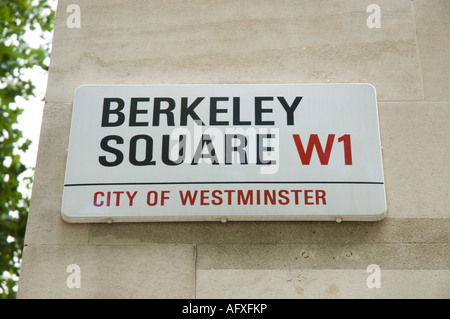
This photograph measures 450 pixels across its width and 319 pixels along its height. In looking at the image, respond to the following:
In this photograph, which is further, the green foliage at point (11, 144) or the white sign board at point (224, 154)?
the green foliage at point (11, 144)

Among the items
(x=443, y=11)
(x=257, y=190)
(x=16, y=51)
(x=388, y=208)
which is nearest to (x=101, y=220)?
(x=257, y=190)

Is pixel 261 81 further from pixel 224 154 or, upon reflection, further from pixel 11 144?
pixel 11 144

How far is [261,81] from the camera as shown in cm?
431

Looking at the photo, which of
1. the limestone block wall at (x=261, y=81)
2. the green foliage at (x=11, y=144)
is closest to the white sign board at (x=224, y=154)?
the limestone block wall at (x=261, y=81)

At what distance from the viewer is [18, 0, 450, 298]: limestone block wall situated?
3.77 m

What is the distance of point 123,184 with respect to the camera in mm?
3881

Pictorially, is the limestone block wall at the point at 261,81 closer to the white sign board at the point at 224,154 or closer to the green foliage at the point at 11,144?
the white sign board at the point at 224,154

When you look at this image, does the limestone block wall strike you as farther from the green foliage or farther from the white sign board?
the green foliage

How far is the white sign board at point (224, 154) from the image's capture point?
3812 millimetres

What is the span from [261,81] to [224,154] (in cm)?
75

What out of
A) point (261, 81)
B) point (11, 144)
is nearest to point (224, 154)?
point (261, 81)

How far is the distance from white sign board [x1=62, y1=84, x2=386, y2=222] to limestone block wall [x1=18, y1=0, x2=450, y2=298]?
6.5 inches

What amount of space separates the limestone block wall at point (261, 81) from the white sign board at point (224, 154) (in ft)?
0.54
